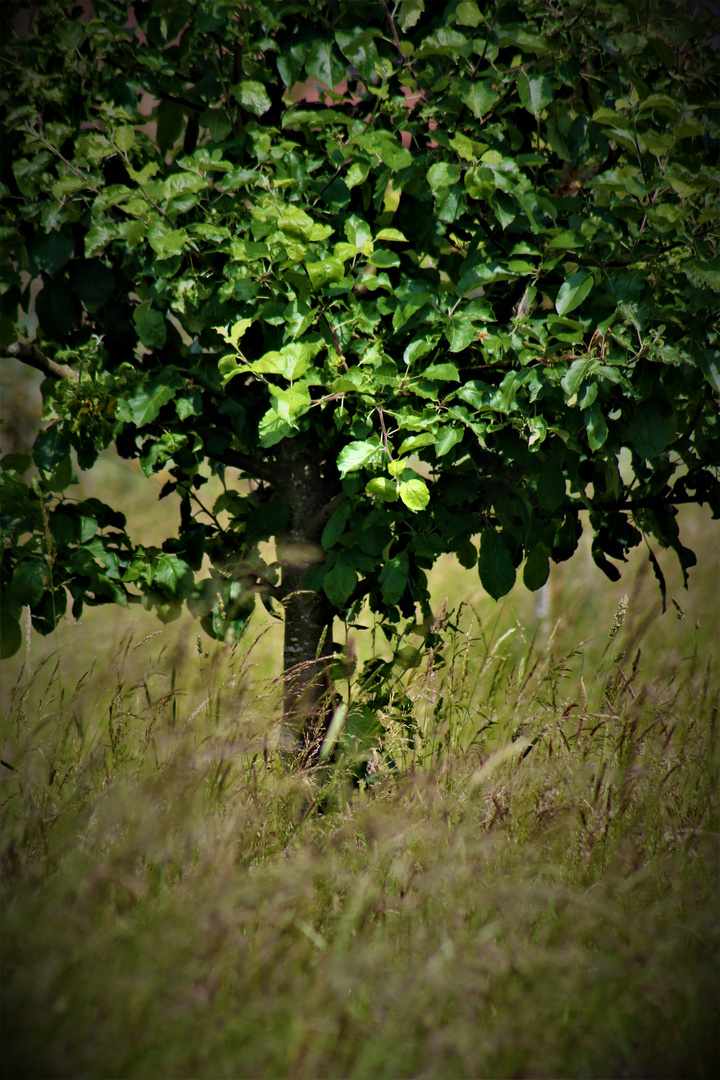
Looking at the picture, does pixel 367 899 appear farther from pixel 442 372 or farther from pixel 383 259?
pixel 383 259

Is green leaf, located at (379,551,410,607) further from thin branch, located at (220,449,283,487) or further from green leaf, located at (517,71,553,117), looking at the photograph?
green leaf, located at (517,71,553,117)

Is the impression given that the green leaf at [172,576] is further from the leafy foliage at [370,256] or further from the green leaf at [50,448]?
the green leaf at [50,448]

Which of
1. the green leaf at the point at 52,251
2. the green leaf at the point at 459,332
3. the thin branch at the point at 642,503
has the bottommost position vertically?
the thin branch at the point at 642,503

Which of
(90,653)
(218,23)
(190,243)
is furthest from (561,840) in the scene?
(90,653)

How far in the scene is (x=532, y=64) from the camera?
1654mm

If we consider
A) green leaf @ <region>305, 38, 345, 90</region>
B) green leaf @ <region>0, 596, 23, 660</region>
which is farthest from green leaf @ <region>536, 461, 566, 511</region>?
green leaf @ <region>0, 596, 23, 660</region>

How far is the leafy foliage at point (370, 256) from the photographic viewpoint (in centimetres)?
167

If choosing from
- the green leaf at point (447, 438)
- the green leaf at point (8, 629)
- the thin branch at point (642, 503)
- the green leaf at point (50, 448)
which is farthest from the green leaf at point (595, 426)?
the green leaf at point (8, 629)

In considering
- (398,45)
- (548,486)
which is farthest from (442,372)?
(398,45)

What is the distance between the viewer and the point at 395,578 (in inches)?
74.3

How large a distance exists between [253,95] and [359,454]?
79 centimetres

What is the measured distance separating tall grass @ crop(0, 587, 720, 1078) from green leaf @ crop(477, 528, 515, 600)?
0.39 m

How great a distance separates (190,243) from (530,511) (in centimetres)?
96

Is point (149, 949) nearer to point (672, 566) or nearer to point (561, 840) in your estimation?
point (561, 840)
